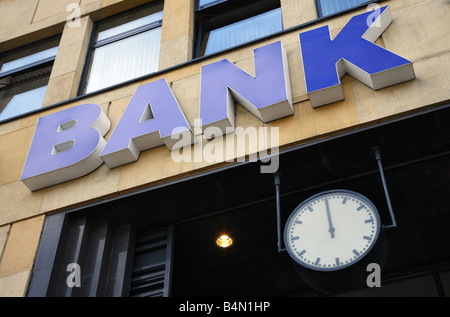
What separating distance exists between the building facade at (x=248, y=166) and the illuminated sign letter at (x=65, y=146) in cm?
2

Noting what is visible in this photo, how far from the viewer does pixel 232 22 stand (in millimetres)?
12531

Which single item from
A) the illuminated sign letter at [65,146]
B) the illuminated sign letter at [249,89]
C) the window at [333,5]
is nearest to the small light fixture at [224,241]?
the illuminated sign letter at [249,89]

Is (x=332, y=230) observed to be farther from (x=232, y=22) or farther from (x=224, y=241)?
(x=232, y=22)

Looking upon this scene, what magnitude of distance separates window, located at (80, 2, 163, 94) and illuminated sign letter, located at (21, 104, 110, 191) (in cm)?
173

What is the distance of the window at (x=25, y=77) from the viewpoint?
12953mm

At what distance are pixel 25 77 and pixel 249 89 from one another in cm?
644

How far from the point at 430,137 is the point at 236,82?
3045mm

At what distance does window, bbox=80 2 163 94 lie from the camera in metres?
12.3

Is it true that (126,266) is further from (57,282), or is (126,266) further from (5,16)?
(5,16)

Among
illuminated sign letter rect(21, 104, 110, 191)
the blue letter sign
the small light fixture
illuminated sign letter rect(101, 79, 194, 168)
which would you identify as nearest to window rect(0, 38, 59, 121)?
illuminated sign letter rect(21, 104, 110, 191)

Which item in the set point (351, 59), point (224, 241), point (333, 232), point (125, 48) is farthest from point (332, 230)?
point (125, 48)

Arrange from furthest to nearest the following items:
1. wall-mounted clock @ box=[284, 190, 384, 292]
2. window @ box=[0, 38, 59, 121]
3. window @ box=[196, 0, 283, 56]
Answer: window @ box=[0, 38, 59, 121] < window @ box=[196, 0, 283, 56] < wall-mounted clock @ box=[284, 190, 384, 292]

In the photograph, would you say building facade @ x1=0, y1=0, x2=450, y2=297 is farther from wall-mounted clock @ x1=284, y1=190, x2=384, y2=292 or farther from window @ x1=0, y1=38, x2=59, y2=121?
window @ x1=0, y1=38, x2=59, y2=121

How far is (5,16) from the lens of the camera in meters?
14.6
